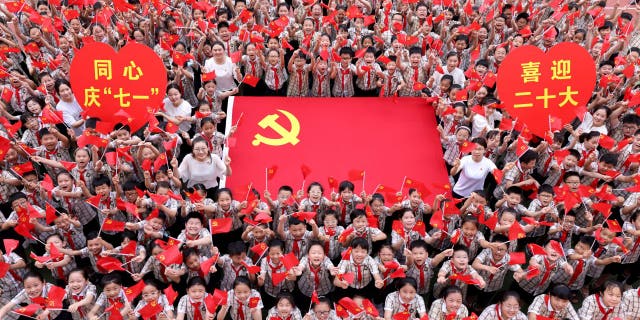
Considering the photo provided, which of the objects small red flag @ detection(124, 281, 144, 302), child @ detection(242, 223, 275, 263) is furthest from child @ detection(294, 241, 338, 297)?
small red flag @ detection(124, 281, 144, 302)

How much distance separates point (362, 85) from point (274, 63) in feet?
3.94

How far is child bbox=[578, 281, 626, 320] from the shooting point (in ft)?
13.6

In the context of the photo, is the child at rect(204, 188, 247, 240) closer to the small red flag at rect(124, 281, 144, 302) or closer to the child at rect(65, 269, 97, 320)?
the small red flag at rect(124, 281, 144, 302)

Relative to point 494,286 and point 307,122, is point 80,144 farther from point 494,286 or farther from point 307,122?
point 494,286

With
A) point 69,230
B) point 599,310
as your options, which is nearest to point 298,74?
point 69,230

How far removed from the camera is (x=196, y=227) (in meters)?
4.64

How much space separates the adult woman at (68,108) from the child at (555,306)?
4966 mm

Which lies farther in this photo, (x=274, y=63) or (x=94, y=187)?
(x=274, y=63)

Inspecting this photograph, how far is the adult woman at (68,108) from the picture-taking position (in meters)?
6.09

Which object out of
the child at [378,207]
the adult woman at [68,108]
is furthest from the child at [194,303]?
the adult woman at [68,108]

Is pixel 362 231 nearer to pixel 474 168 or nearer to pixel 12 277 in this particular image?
pixel 474 168

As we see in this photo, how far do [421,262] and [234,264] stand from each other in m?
1.58

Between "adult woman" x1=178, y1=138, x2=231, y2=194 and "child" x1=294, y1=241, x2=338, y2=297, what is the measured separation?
57.2 inches

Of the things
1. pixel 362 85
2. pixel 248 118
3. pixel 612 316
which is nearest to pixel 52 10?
Answer: pixel 248 118
